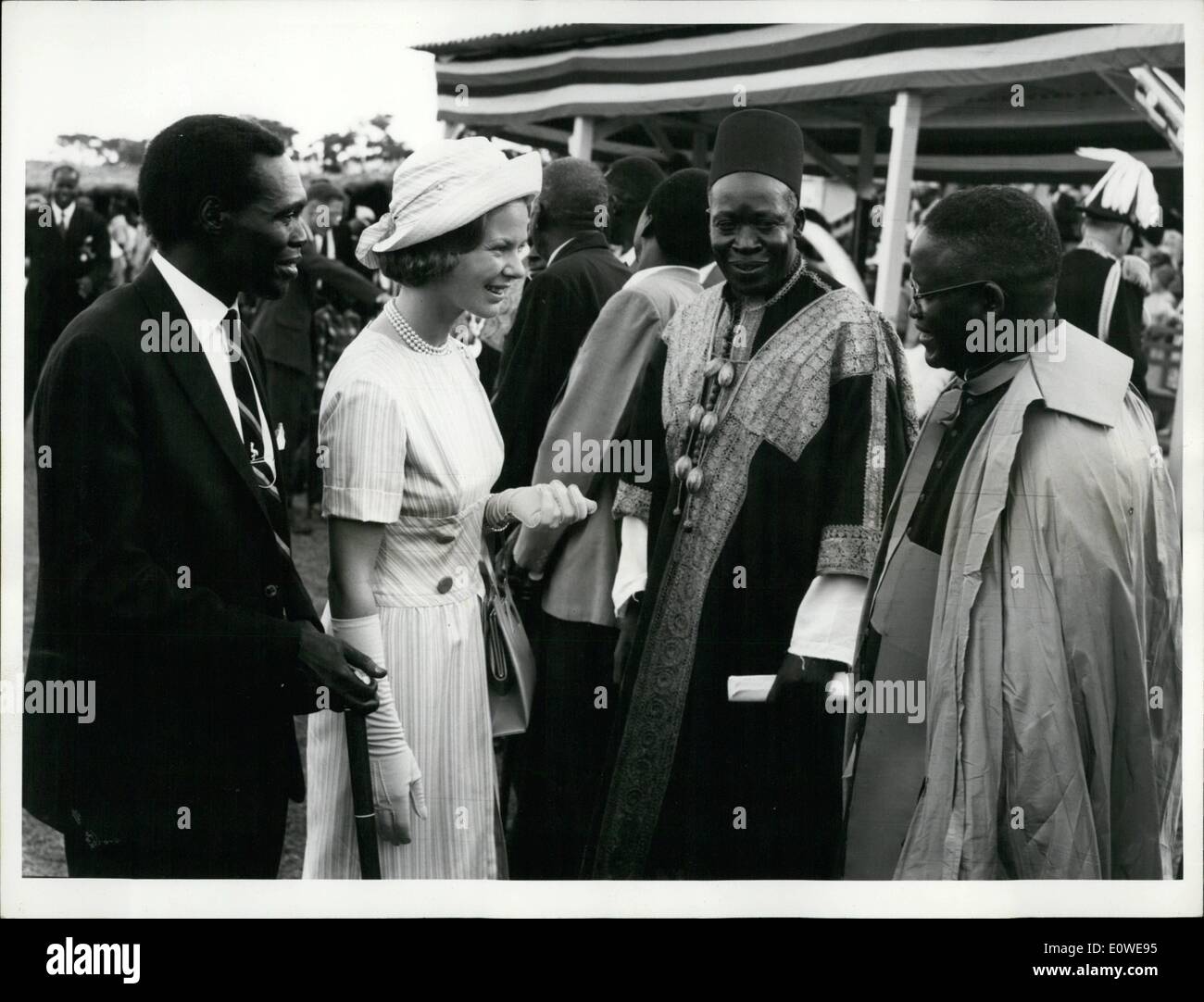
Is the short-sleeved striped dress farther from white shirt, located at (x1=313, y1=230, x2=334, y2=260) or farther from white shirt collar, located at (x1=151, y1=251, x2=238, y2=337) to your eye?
white shirt, located at (x1=313, y1=230, x2=334, y2=260)

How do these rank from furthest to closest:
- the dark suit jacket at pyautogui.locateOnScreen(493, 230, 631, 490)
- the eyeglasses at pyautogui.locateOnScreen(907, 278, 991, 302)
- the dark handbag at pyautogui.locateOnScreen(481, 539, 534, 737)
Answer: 1. the dark suit jacket at pyautogui.locateOnScreen(493, 230, 631, 490)
2. the dark handbag at pyautogui.locateOnScreen(481, 539, 534, 737)
3. the eyeglasses at pyautogui.locateOnScreen(907, 278, 991, 302)

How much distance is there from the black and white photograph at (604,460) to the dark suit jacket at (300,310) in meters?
0.01

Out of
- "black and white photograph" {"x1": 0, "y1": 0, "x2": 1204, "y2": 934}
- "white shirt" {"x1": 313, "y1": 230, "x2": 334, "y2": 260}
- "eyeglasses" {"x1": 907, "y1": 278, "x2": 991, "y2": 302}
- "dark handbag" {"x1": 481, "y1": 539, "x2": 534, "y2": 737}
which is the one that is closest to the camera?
"black and white photograph" {"x1": 0, "y1": 0, "x2": 1204, "y2": 934}

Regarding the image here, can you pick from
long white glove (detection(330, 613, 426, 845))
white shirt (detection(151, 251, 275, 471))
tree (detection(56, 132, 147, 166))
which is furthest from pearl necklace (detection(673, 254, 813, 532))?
tree (detection(56, 132, 147, 166))

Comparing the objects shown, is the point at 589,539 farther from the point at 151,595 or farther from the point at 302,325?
the point at 151,595

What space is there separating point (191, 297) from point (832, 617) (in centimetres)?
170

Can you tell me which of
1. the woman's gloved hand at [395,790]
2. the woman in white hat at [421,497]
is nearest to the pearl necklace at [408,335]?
the woman in white hat at [421,497]

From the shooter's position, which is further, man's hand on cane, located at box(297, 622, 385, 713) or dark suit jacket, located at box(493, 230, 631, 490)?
dark suit jacket, located at box(493, 230, 631, 490)

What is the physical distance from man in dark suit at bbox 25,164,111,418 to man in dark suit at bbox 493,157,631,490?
1.10 meters

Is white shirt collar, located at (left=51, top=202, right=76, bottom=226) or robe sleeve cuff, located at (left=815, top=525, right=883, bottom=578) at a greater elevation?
white shirt collar, located at (left=51, top=202, right=76, bottom=226)

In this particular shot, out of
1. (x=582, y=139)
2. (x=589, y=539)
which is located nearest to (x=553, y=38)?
(x=582, y=139)

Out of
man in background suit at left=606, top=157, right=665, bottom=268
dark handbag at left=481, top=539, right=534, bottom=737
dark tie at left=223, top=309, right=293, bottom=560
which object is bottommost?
dark handbag at left=481, top=539, right=534, bottom=737

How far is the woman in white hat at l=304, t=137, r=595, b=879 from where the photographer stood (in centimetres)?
311
